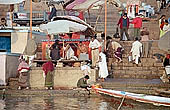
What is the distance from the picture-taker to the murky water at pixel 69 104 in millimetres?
15016

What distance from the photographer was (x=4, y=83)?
1970 cm

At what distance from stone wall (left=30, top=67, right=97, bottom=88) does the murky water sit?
1.60 m

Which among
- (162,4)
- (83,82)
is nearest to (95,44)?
(83,82)

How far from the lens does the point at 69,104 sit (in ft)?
52.0

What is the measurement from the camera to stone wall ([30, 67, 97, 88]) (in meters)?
19.0

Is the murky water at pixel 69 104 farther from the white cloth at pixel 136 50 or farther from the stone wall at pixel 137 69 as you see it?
the white cloth at pixel 136 50

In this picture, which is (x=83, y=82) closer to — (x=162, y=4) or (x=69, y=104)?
(x=69, y=104)

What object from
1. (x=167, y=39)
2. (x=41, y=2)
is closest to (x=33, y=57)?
(x=167, y=39)

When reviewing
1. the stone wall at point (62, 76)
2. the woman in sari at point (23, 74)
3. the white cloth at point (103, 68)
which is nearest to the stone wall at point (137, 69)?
the white cloth at point (103, 68)

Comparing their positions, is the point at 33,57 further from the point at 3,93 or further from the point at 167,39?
the point at 167,39

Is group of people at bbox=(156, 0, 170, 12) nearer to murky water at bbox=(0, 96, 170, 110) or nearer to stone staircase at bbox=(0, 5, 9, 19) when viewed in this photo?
stone staircase at bbox=(0, 5, 9, 19)

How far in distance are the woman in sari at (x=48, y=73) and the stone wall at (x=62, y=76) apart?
344 millimetres

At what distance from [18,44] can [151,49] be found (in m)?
6.19

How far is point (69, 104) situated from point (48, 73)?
10.7ft
